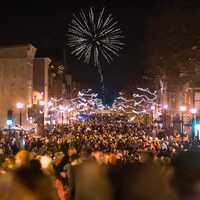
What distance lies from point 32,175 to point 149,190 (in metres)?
1.48

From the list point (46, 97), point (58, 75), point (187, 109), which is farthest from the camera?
point (58, 75)

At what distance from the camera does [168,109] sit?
8206cm

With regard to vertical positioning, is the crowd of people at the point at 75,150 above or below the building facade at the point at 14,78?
below

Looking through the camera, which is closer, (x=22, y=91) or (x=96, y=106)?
(x=22, y=91)

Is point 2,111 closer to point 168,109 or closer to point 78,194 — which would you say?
point 168,109

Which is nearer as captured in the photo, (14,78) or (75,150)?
(75,150)

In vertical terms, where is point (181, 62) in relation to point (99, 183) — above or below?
above

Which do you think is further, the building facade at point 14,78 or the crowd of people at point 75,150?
the building facade at point 14,78

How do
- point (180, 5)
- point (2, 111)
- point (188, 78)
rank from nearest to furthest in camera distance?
point (180, 5), point (188, 78), point (2, 111)

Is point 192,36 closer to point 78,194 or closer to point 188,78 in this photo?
point 188,78

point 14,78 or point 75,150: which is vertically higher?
point 14,78

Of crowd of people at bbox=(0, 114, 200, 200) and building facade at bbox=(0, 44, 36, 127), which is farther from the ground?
building facade at bbox=(0, 44, 36, 127)

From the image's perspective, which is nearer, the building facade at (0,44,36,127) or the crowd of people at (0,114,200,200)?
the crowd of people at (0,114,200,200)

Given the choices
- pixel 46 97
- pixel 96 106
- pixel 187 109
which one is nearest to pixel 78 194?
pixel 187 109
